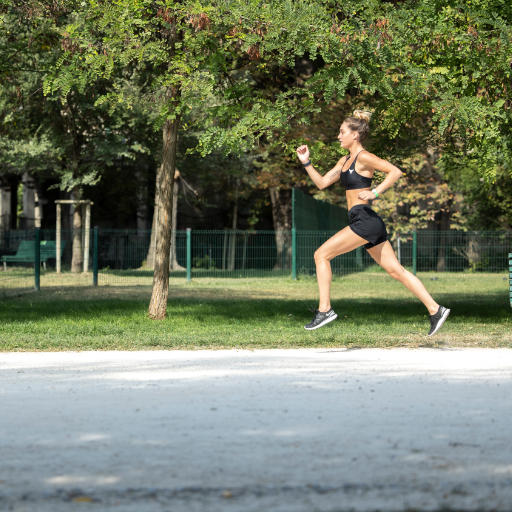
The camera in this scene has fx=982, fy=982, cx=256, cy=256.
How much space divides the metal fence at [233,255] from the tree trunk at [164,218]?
12132 millimetres

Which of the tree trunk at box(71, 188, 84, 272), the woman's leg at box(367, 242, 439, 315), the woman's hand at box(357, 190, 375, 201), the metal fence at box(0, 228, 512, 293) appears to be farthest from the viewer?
the tree trunk at box(71, 188, 84, 272)

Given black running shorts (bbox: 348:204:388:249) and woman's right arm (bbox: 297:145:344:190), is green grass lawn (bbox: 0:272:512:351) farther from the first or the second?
woman's right arm (bbox: 297:145:344:190)

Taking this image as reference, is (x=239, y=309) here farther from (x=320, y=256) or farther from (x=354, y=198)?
(x=354, y=198)

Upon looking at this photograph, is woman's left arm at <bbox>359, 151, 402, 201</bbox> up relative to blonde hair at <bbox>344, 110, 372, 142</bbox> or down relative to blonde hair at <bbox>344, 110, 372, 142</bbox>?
down

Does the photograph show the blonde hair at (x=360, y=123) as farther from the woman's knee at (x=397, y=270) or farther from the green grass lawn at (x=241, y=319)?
the green grass lawn at (x=241, y=319)

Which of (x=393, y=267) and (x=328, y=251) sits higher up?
(x=328, y=251)

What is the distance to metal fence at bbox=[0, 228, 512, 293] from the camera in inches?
1119

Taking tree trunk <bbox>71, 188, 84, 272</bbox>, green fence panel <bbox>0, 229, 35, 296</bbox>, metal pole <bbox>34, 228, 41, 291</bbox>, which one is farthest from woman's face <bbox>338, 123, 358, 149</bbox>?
tree trunk <bbox>71, 188, 84, 272</bbox>

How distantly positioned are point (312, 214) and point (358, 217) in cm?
2132

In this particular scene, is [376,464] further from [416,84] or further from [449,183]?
[449,183]

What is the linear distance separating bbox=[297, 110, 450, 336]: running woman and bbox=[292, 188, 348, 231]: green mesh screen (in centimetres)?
1833

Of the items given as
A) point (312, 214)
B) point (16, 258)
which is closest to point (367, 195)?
point (16, 258)

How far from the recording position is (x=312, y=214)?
30.6 meters

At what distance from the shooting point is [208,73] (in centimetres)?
1177
